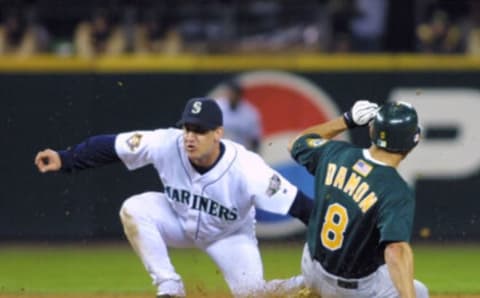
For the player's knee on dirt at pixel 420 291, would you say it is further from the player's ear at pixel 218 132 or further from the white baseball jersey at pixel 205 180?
the player's ear at pixel 218 132

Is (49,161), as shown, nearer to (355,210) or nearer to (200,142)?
(200,142)

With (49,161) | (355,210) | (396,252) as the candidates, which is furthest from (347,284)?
(49,161)

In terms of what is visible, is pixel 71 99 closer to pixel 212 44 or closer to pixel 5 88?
pixel 5 88

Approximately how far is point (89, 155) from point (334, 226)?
7.11ft

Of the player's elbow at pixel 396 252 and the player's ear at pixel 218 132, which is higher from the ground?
the player's ear at pixel 218 132

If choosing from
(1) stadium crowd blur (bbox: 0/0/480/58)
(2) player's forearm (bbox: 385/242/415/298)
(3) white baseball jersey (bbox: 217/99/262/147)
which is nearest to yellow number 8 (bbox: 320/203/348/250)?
(2) player's forearm (bbox: 385/242/415/298)

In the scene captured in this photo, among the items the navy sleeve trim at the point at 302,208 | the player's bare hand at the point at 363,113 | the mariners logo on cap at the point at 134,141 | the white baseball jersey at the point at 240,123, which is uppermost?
the player's bare hand at the point at 363,113

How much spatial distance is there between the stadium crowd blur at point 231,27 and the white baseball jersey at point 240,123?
0.85 metres

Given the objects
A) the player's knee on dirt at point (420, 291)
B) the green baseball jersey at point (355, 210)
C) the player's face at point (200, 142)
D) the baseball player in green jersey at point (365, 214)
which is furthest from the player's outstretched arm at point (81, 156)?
the player's knee on dirt at point (420, 291)

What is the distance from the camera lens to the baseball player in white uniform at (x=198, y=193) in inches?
325

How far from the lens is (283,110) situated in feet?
47.6

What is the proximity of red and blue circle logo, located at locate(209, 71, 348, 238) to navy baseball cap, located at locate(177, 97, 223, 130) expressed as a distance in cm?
612

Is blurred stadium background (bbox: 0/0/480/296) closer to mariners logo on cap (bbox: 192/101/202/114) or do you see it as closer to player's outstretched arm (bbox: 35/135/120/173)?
player's outstretched arm (bbox: 35/135/120/173)

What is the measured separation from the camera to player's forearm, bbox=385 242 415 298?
21.4 ft
